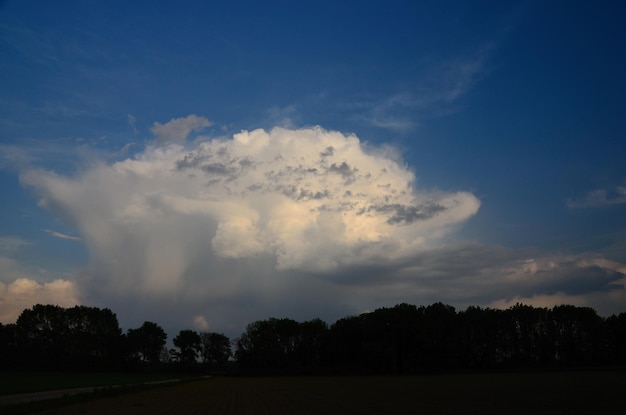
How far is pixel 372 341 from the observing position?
135m

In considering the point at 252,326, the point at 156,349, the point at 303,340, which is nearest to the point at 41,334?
the point at 156,349

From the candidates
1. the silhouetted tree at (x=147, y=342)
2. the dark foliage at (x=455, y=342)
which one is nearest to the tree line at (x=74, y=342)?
the silhouetted tree at (x=147, y=342)

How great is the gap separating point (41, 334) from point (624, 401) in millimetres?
186031

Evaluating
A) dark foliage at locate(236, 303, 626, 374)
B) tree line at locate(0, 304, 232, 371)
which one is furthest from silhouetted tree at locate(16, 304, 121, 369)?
dark foliage at locate(236, 303, 626, 374)

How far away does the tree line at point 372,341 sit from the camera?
134750 millimetres

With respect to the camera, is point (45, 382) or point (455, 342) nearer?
point (45, 382)

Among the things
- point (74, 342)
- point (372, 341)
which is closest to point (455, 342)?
point (372, 341)

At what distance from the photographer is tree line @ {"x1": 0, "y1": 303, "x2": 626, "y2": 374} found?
135 meters

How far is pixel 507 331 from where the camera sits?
497 ft

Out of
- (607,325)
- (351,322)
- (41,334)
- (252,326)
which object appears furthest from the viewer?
(252,326)

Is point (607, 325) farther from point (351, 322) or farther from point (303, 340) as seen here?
point (303, 340)

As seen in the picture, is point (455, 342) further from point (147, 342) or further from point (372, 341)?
point (147, 342)

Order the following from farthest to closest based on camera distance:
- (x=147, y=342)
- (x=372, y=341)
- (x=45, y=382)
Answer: (x=147, y=342) → (x=372, y=341) → (x=45, y=382)

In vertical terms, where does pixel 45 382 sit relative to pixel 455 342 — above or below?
below
